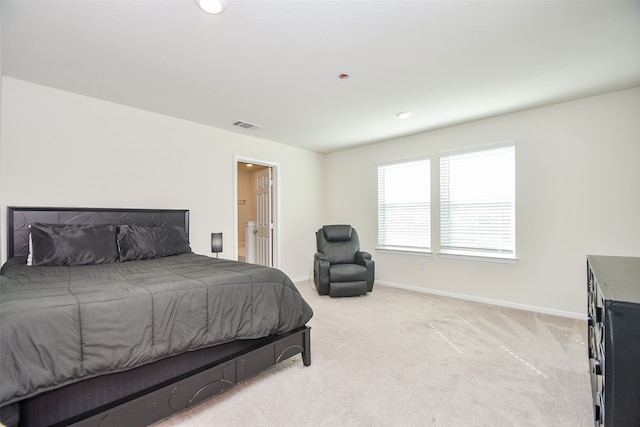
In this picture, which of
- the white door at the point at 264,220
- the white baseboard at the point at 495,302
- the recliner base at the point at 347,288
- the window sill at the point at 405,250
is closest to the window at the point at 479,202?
the window sill at the point at 405,250

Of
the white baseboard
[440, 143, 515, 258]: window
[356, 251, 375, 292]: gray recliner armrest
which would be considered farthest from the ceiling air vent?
the white baseboard

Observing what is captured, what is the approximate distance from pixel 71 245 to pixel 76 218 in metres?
0.56

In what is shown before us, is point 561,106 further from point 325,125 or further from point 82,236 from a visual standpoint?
point 82,236

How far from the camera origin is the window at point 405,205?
4461 millimetres

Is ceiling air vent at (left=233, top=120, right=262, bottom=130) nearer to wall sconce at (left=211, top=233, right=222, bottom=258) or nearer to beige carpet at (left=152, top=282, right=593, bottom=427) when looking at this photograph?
wall sconce at (left=211, top=233, right=222, bottom=258)

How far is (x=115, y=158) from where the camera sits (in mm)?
3217

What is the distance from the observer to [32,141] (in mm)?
2719

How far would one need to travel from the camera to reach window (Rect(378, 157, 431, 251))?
4.46 m

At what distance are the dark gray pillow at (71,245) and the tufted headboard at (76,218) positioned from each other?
0.18m

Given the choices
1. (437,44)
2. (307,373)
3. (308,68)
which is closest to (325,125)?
(308,68)

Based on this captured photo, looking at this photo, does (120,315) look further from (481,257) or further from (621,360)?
(481,257)

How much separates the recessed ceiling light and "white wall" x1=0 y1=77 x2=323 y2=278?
215cm

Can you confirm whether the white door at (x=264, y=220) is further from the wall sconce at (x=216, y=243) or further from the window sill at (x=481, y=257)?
the window sill at (x=481, y=257)

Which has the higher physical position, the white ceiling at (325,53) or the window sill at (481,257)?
the white ceiling at (325,53)
